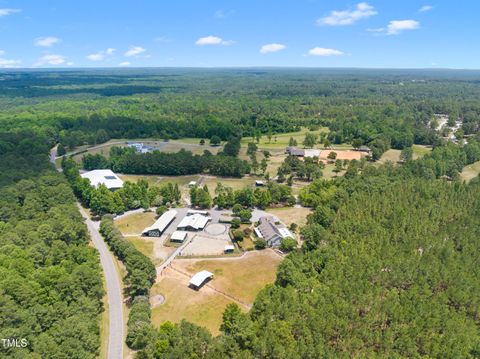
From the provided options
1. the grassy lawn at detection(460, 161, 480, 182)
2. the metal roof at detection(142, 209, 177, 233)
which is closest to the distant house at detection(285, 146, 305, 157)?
the grassy lawn at detection(460, 161, 480, 182)

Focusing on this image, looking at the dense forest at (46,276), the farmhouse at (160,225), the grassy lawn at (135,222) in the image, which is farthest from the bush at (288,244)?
the dense forest at (46,276)

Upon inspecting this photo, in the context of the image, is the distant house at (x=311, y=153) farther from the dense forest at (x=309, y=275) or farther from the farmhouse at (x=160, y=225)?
the farmhouse at (x=160, y=225)

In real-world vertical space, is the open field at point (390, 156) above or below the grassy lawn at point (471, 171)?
above

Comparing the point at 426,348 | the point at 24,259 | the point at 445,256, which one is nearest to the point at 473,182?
the point at 445,256

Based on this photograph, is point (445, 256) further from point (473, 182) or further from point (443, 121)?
point (443, 121)

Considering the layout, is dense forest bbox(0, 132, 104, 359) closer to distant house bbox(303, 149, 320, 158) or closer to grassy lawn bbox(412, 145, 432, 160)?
distant house bbox(303, 149, 320, 158)

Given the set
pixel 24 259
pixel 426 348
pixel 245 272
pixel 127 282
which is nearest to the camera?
pixel 426 348
